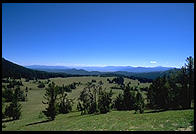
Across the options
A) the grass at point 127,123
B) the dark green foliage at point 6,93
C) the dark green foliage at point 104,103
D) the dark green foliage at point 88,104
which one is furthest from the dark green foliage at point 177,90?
the dark green foliage at point 6,93

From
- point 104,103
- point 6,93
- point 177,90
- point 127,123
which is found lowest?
point 104,103

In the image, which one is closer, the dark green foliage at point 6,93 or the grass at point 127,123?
the grass at point 127,123

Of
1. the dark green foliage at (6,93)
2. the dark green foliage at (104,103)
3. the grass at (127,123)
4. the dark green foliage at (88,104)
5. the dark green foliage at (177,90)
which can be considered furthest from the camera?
the dark green foliage at (88,104)

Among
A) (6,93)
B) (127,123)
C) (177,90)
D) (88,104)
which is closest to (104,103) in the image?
(88,104)

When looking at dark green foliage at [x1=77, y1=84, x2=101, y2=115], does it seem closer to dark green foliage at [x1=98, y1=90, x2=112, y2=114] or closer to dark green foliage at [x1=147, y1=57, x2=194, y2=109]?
dark green foliage at [x1=98, y1=90, x2=112, y2=114]

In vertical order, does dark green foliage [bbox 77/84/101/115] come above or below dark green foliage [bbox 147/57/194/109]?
below

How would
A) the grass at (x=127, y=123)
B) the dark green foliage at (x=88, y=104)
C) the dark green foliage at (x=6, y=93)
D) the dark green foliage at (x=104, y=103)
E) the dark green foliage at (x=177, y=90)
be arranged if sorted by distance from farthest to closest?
the dark green foliage at (x=88, y=104)
the dark green foliage at (x=104, y=103)
the dark green foliage at (x=177, y=90)
the dark green foliage at (x=6, y=93)
the grass at (x=127, y=123)

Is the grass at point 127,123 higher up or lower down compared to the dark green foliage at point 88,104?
higher up

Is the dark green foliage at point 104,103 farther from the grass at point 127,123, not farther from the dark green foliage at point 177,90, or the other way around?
the dark green foliage at point 177,90

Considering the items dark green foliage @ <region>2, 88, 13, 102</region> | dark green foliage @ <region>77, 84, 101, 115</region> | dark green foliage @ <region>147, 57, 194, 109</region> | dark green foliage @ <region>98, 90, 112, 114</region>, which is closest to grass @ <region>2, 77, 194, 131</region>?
dark green foliage @ <region>2, 88, 13, 102</region>

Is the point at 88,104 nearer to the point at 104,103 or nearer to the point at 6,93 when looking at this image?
the point at 104,103

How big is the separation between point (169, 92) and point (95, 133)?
3924cm

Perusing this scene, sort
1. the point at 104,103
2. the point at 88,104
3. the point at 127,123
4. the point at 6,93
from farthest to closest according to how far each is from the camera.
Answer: the point at 88,104 → the point at 104,103 → the point at 6,93 → the point at 127,123

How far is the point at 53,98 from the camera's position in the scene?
38.6 metres
